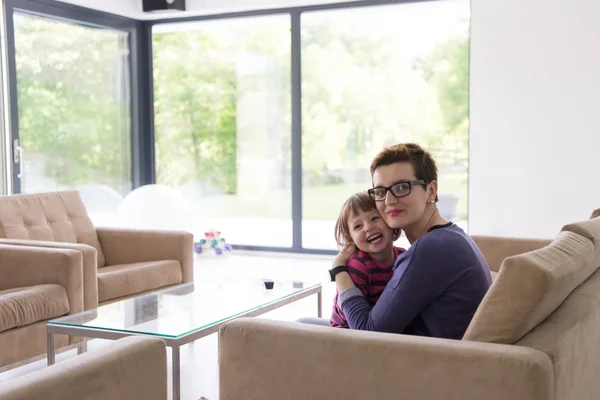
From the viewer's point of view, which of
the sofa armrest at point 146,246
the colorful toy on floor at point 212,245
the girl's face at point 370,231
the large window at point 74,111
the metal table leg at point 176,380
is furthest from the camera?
the colorful toy on floor at point 212,245

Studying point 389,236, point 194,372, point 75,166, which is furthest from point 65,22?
point 389,236

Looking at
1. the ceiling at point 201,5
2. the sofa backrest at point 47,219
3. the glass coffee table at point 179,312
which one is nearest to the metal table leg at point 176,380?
the glass coffee table at point 179,312

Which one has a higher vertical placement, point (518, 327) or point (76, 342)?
point (518, 327)

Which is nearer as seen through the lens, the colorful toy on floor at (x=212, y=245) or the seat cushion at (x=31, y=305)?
the seat cushion at (x=31, y=305)

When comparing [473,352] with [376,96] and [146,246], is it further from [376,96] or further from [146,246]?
[376,96]

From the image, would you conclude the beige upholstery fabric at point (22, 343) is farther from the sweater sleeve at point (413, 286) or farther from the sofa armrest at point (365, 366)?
the sweater sleeve at point (413, 286)

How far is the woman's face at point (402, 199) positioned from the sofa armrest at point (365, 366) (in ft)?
1.29

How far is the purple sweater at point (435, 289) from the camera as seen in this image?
6.44 feet

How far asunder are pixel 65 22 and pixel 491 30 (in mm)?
3646

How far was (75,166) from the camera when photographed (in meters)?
6.91

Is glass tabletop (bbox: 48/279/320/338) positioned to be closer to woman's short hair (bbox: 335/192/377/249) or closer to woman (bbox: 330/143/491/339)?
woman's short hair (bbox: 335/192/377/249)

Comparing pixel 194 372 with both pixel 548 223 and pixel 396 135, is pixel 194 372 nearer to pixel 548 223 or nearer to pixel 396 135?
pixel 548 223

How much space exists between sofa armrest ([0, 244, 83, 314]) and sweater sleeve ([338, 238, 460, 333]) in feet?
6.97

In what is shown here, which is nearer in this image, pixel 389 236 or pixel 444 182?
pixel 389 236
